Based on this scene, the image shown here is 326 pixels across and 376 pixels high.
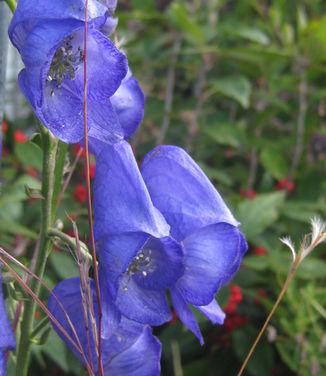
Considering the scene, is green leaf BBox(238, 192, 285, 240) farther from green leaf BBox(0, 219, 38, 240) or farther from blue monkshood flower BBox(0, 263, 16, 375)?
blue monkshood flower BBox(0, 263, 16, 375)

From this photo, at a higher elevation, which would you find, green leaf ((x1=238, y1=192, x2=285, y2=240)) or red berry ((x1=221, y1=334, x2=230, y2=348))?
green leaf ((x1=238, y1=192, x2=285, y2=240))

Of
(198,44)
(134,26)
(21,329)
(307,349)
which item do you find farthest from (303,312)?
(134,26)

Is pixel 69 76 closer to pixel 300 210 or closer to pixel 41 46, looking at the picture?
pixel 41 46

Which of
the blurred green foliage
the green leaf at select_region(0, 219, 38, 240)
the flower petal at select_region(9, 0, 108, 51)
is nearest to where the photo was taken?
the flower petal at select_region(9, 0, 108, 51)

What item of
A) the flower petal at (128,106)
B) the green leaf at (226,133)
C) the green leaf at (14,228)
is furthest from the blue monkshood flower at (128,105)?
the green leaf at (226,133)

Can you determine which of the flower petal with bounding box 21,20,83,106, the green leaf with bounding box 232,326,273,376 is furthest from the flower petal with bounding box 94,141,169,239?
the green leaf with bounding box 232,326,273,376

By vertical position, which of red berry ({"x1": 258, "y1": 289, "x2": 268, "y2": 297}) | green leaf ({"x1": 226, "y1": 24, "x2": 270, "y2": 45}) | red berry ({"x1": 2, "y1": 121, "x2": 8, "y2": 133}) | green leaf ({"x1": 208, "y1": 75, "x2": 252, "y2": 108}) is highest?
green leaf ({"x1": 226, "y1": 24, "x2": 270, "y2": 45})

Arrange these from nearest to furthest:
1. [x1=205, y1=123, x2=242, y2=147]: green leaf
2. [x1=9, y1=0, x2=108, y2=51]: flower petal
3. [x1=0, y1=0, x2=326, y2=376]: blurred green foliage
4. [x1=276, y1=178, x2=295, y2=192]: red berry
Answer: [x1=9, y1=0, x2=108, y2=51]: flower petal < [x1=0, y1=0, x2=326, y2=376]: blurred green foliage < [x1=205, y1=123, x2=242, y2=147]: green leaf < [x1=276, y1=178, x2=295, y2=192]: red berry
